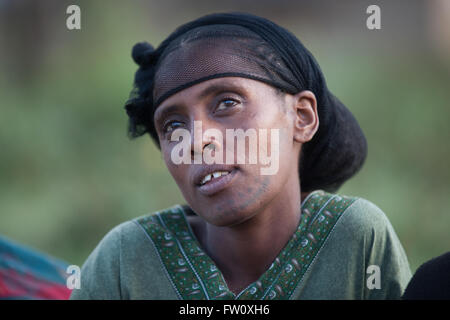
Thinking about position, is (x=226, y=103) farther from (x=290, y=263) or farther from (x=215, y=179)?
(x=290, y=263)

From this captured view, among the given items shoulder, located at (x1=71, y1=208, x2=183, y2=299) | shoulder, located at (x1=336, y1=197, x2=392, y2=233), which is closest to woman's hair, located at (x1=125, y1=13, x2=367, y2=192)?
shoulder, located at (x1=336, y1=197, x2=392, y2=233)

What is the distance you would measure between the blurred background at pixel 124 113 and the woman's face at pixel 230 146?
251 centimetres

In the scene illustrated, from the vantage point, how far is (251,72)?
1859mm

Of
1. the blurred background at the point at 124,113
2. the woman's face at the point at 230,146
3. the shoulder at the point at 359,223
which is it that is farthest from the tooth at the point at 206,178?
the blurred background at the point at 124,113

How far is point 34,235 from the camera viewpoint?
15.0 feet

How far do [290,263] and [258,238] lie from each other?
15cm

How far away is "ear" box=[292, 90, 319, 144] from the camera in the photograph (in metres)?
1.98

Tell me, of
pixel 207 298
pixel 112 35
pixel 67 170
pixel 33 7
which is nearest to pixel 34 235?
pixel 67 170

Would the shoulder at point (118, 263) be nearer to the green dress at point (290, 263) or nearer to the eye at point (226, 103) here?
the green dress at point (290, 263)

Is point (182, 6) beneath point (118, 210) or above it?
above

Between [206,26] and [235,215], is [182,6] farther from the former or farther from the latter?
[235,215]

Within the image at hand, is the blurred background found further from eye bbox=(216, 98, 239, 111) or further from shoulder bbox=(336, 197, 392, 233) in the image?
eye bbox=(216, 98, 239, 111)

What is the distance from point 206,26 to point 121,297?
39.3 inches

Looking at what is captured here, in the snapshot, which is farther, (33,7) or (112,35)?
(33,7)
